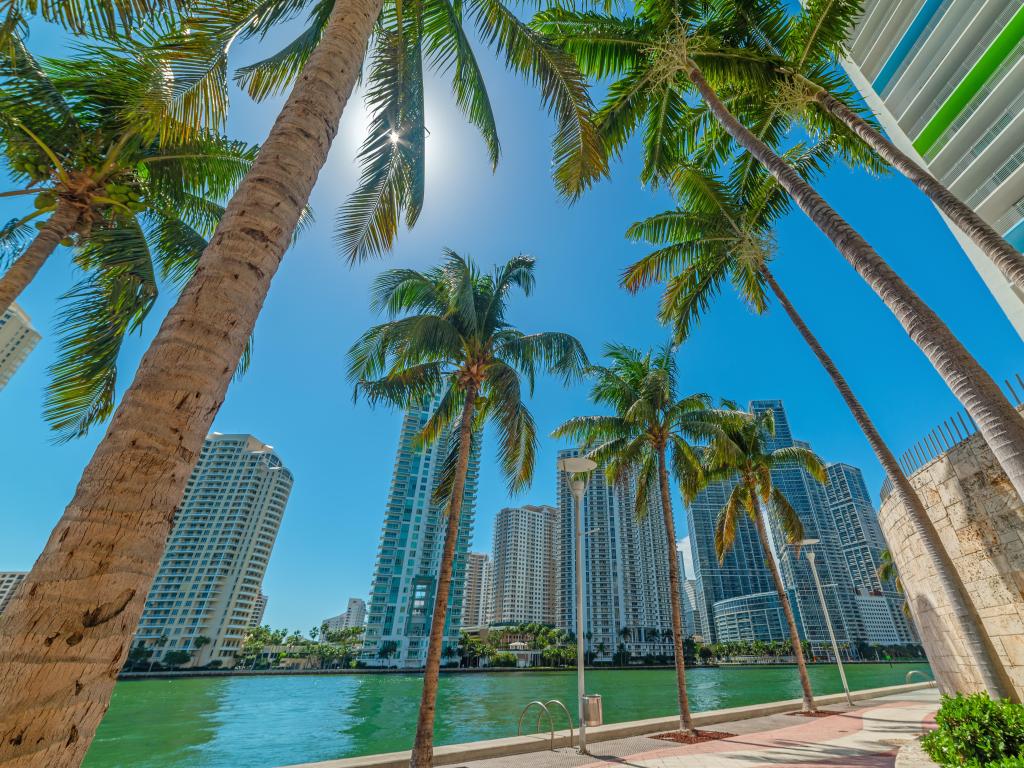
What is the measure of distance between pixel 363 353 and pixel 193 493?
9314cm

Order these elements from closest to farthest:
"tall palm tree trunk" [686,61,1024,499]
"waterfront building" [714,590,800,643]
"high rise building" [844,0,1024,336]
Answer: "tall palm tree trunk" [686,61,1024,499] < "high rise building" [844,0,1024,336] < "waterfront building" [714,590,800,643]

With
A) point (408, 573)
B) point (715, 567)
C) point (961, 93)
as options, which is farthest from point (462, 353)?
point (715, 567)

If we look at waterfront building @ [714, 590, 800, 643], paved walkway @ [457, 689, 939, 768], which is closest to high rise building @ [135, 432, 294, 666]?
paved walkway @ [457, 689, 939, 768]

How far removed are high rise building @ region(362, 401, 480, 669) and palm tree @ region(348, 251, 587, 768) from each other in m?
69.8

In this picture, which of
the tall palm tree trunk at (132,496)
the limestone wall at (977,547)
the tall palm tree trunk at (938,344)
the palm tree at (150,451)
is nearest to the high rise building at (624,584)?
the limestone wall at (977,547)

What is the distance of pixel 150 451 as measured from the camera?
5.49 feet

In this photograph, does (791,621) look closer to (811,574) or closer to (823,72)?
(823,72)

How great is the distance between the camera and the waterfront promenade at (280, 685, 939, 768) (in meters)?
7.41

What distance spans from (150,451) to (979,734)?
7.61 m

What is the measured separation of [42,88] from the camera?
6602 mm

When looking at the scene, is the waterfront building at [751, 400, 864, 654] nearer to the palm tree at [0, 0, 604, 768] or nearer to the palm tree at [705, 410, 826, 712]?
the palm tree at [705, 410, 826, 712]

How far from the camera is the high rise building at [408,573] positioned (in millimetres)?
83688

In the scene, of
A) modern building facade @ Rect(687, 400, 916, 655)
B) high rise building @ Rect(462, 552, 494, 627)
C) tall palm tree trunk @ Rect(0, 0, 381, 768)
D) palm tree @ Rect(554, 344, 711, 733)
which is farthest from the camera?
high rise building @ Rect(462, 552, 494, 627)

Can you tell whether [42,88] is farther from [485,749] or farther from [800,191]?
[485,749]
